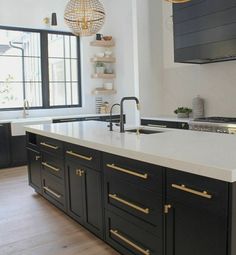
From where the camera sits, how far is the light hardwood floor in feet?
8.27

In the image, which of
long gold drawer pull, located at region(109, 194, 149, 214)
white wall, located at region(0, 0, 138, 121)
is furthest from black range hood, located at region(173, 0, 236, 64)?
long gold drawer pull, located at region(109, 194, 149, 214)

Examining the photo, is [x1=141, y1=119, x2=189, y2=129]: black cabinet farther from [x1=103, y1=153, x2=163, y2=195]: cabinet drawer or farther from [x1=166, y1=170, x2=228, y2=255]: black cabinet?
[x1=166, y1=170, x2=228, y2=255]: black cabinet

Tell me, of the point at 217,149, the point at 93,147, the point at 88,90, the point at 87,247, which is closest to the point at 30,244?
the point at 87,247

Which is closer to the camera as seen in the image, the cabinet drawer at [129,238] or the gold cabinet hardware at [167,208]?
the gold cabinet hardware at [167,208]

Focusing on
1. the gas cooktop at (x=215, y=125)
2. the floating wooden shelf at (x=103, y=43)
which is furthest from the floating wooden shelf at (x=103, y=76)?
the gas cooktop at (x=215, y=125)

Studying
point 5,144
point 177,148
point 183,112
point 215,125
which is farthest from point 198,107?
point 5,144

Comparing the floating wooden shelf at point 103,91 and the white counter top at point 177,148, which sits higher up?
the floating wooden shelf at point 103,91

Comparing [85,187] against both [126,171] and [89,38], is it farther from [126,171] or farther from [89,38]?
[89,38]

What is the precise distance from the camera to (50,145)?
3.35 m

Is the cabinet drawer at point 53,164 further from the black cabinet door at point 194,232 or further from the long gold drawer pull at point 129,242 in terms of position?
the black cabinet door at point 194,232

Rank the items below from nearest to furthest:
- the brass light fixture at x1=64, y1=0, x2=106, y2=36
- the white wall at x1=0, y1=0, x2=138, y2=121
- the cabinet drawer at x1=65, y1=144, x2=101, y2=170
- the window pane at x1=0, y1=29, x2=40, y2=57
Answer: the cabinet drawer at x1=65, y1=144, x2=101, y2=170 < the brass light fixture at x1=64, y1=0, x2=106, y2=36 < the white wall at x1=0, y1=0, x2=138, y2=121 < the window pane at x1=0, y1=29, x2=40, y2=57

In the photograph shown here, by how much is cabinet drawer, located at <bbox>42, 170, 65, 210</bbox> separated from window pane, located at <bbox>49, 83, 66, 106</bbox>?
10.3 feet

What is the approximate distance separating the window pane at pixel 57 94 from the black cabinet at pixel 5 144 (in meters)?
1.35

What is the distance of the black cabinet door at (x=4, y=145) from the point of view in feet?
17.5
